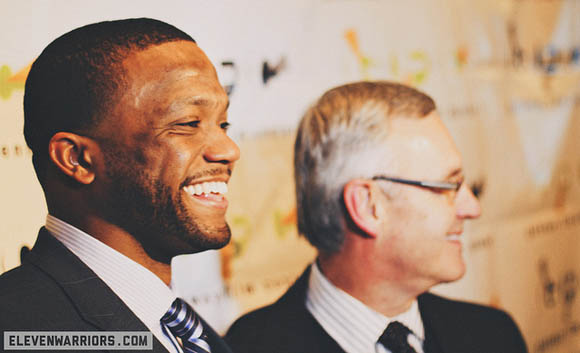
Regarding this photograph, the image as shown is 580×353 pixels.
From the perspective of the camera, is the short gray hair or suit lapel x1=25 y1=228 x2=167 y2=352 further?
the short gray hair

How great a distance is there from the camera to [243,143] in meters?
1.71

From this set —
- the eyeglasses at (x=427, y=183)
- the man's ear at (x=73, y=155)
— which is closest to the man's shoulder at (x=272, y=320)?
the eyeglasses at (x=427, y=183)

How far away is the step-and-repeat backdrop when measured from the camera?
4.21ft

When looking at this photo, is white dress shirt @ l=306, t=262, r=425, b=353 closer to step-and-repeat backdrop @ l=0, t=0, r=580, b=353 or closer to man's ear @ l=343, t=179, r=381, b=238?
man's ear @ l=343, t=179, r=381, b=238

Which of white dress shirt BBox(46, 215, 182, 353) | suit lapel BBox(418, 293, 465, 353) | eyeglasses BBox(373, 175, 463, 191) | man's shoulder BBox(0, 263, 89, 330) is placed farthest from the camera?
suit lapel BBox(418, 293, 465, 353)

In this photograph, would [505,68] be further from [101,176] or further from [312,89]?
[101,176]

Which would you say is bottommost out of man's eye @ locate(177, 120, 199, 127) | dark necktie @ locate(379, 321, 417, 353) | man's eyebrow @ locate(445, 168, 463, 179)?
dark necktie @ locate(379, 321, 417, 353)

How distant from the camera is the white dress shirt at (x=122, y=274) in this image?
1.03 m

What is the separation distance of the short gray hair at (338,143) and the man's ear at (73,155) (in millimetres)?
521

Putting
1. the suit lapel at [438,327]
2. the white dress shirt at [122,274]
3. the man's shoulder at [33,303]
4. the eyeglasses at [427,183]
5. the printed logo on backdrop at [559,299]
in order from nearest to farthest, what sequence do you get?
the man's shoulder at [33,303], the white dress shirt at [122,274], the eyeglasses at [427,183], the suit lapel at [438,327], the printed logo on backdrop at [559,299]

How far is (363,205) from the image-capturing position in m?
1.35

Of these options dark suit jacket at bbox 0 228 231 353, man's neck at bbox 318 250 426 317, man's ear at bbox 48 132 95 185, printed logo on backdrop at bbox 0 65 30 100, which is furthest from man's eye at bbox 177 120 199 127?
man's neck at bbox 318 250 426 317

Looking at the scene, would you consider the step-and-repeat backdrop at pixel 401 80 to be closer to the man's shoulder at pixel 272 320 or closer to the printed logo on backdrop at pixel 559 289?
the printed logo on backdrop at pixel 559 289

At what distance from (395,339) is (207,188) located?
21.5 inches
